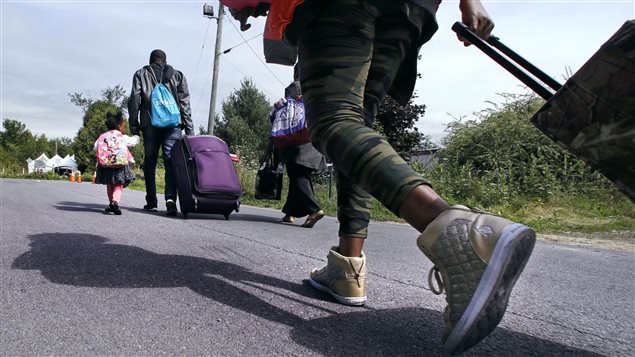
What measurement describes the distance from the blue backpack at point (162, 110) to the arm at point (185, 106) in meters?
0.20

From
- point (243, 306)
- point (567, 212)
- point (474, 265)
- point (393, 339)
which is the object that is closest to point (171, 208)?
point (243, 306)

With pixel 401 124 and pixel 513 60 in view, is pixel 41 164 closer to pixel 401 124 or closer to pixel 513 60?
pixel 401 124

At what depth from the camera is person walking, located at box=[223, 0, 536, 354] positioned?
107 cm

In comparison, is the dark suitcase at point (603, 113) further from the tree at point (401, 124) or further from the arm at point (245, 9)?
the tree at point (401, 124)

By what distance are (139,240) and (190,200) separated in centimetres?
159

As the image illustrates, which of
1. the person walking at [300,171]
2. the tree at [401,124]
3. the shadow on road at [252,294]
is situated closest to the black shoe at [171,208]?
the person walking at [300,171]

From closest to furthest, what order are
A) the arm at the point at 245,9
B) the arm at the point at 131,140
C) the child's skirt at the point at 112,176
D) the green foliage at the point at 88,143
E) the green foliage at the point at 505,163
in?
the arm at the point at 245,9 → the child's skirt at the point at 112,176 → the arm at the point at 131,140 → the green foliage at the point at 505,163 → the green foliage at the point at 88,143

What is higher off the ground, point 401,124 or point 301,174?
point 401,124

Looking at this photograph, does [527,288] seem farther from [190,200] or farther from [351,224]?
[190,200]

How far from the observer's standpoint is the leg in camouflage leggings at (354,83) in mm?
1279

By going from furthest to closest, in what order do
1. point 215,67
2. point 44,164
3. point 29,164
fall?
point 44,164 → point 29,164 → point 215,67

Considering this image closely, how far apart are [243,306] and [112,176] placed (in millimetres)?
3953

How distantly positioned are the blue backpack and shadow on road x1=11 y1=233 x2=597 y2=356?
95.9 inches

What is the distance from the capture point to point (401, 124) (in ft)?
53.4
